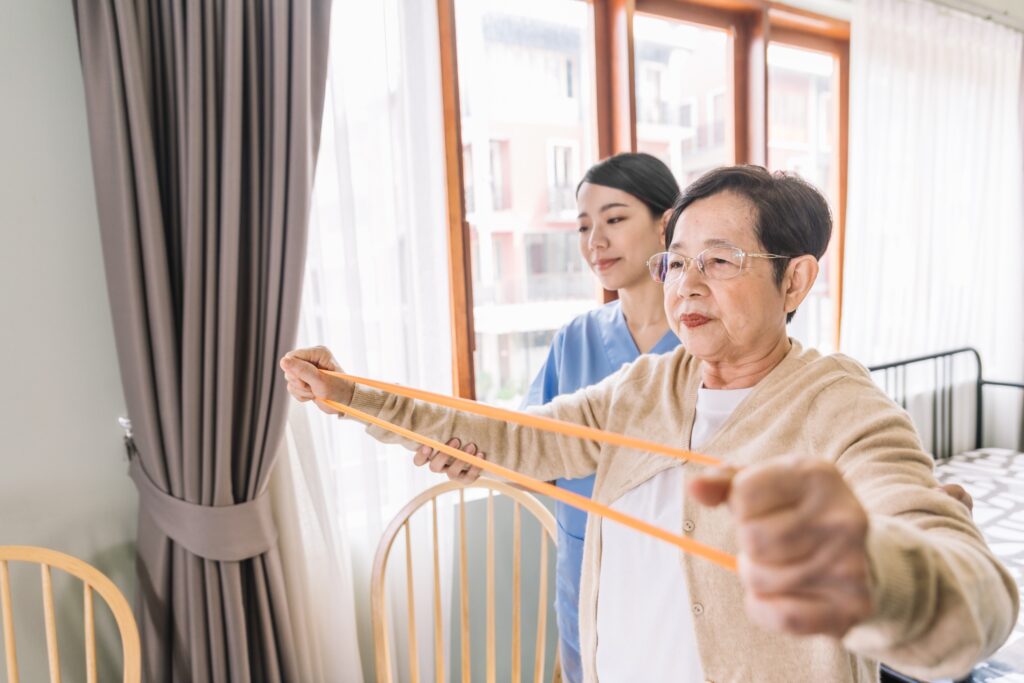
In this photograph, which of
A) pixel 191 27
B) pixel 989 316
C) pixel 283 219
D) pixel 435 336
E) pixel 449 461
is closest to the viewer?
pixel 449 461

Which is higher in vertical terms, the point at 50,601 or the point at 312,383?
the point at 312,383

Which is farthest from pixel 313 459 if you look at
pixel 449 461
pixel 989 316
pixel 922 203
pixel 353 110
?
pixel 989 316

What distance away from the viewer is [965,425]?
3215mm

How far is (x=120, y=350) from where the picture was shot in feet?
4.11

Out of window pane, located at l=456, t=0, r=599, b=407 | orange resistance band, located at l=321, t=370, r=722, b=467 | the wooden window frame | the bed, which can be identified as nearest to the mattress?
the bed

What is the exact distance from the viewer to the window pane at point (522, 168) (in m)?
1.93

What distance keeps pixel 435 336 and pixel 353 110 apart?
61cm

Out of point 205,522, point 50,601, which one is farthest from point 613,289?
point 50,601

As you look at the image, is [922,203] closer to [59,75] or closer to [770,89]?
[770,89]

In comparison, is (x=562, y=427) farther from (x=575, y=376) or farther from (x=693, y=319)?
(x=575, y=376)

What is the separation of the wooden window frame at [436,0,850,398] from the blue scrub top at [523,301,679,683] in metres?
0.45

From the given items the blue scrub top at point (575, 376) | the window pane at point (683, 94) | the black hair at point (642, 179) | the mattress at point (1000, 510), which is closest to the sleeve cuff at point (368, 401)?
the blue scrub top at point (575, 376)

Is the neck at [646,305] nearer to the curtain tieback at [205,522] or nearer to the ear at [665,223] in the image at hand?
the ear at [665,223]

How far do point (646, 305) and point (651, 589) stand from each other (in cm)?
72
